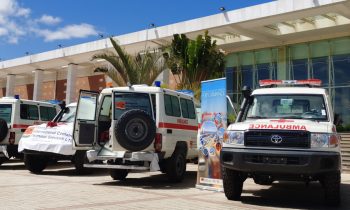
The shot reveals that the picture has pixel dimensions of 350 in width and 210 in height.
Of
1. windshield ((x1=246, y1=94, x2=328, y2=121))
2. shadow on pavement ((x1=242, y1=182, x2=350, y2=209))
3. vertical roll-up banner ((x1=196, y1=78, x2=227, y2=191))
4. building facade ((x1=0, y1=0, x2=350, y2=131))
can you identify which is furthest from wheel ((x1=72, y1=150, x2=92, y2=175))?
building facade ((x1=0, y1=0, x2=350, y2=131))

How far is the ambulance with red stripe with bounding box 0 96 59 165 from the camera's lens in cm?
1376

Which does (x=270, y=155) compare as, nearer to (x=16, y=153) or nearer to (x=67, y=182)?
(x=67, y=182)

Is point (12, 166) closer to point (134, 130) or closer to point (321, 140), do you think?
point (134, 130)

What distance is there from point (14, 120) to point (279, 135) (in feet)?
32.1

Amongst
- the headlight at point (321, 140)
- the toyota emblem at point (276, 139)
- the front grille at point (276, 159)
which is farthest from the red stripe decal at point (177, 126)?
the headlight at point (321, 140)

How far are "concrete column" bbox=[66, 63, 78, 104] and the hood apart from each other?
1183 inches

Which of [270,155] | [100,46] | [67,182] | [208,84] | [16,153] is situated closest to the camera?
[270,155]

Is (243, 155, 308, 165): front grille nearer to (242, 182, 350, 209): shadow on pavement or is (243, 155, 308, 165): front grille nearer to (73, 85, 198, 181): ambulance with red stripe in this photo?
(242, 182, 350, 209): shadow on pavement

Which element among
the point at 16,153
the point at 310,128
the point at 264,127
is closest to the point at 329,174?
the point at 310,128

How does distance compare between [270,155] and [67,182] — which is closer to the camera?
[270,155]

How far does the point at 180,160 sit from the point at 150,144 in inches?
50.2

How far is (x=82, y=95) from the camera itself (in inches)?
422

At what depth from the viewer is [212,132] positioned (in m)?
9.56

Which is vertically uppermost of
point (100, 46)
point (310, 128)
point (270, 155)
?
point (100, 46)
